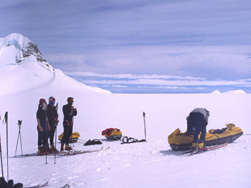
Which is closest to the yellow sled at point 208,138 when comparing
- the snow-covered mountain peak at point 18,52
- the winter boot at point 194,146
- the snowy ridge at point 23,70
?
the winter boot at point 194,146

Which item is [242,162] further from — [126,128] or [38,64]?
[38,64]

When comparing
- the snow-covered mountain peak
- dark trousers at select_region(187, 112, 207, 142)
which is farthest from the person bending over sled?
the snow-covered mountain peak

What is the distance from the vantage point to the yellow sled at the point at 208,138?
8305 millimetres

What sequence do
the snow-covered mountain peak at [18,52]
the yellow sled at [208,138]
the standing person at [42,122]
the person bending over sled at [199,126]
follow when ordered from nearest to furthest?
the person bending over sled at [199,126], the yellow sled at [208,138], the standing person at [42,122], the snow-covered mountain peak at [18,52]

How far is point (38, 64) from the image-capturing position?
557 ft

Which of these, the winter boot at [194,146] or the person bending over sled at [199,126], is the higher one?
the person bending over sled at [199,126]

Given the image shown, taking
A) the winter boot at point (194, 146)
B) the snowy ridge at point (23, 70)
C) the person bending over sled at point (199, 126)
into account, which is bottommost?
the winter boot at point (194, 146)

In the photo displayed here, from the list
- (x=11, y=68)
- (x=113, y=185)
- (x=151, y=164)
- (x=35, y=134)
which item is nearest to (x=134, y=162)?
(x=151, y=164)

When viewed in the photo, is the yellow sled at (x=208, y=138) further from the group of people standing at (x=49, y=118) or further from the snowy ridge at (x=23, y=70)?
the snowy ridge at (x=23, y=70)

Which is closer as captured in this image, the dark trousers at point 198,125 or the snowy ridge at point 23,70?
the dark trousers at point 198,125

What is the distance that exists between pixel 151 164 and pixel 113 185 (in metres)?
1.77

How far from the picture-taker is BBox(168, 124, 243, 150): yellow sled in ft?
27.2

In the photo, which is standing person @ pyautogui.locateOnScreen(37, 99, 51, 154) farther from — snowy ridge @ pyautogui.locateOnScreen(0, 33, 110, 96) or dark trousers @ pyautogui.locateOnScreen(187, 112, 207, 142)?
snowy ridge @ pyautogui.locateOnScreen(0, 33, 110, 96)

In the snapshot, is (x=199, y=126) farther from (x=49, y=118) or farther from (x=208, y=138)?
(x=49, y=118)
